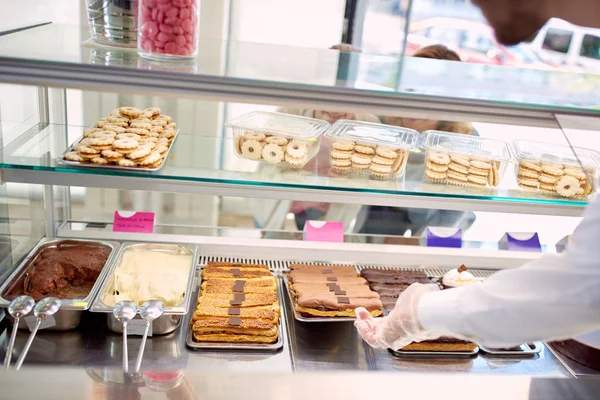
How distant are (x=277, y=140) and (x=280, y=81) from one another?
1.49 feet

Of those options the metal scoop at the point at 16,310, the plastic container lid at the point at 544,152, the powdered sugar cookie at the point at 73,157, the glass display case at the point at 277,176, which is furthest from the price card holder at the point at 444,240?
the metal scoop at the point at 16,310

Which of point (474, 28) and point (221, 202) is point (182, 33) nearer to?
point (221, 202)

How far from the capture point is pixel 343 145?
6.10 ft

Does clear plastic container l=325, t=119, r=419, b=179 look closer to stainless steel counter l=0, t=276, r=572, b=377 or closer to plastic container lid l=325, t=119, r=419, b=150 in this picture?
plastic container lid l=325, t=119, r=419, b=150

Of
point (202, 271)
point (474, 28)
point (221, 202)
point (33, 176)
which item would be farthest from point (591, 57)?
point (33, 176)

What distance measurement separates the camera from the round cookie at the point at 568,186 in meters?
1.75

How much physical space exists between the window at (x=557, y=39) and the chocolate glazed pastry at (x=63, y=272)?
5.28m

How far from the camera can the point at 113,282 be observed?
6.06 feet

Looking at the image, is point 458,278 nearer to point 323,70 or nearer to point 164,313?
point 323,70

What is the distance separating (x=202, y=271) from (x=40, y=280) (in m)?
0.53

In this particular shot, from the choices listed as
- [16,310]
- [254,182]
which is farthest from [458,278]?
[16,310]

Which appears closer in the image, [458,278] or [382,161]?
[382,161]

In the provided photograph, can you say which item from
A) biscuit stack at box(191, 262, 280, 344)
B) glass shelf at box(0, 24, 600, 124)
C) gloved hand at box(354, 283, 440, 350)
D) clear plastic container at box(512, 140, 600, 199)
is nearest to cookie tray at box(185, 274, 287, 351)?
biscuit stack at box(191, 262, 280, 344)

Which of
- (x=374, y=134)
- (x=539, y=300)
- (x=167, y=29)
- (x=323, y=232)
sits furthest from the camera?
(x=323, y=232)
